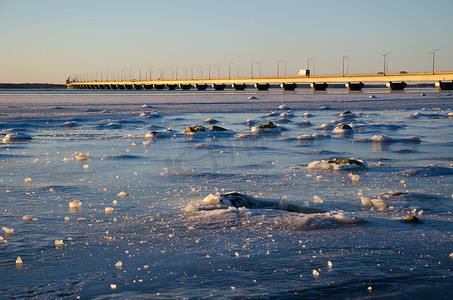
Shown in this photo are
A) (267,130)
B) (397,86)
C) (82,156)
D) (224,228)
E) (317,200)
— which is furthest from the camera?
(397,86)

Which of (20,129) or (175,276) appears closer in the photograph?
(175,276)

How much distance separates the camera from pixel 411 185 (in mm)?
8586

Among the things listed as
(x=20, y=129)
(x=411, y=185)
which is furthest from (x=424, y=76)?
(x=411, y=185)

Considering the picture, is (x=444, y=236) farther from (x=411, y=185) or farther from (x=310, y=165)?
(x=310, y=165)

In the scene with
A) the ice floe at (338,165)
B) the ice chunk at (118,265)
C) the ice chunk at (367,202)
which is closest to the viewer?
the ice chunk at (118,265)

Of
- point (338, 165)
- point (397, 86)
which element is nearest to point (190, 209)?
point (338, 165)

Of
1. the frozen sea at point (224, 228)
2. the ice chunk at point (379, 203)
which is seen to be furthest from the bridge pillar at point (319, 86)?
the ice chunk at point (379, 203)

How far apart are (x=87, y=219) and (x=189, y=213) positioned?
1.24m

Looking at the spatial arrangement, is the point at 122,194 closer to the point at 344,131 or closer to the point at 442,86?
the point at 344,131

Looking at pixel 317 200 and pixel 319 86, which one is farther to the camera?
pixel 319 86

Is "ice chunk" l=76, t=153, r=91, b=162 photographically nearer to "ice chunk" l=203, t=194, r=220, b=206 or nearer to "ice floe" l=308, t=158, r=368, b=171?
"ice floe" l=308, t=158, r=368, b=171

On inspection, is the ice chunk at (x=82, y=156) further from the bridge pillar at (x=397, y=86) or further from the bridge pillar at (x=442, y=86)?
the bridge pillar at (x=397, y=86)

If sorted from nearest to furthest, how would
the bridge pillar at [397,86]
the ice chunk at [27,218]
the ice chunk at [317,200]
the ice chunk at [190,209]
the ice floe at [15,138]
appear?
the ice chunk at [27,218]
the ice chunk at [190,209]
the ice chunk at [317,200]
the ice floe at [15,138]
the bridge pillar at [397,86]

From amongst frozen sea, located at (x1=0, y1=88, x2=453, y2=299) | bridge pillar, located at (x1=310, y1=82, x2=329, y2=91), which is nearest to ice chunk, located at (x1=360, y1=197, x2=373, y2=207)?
frozen sea, located at (x1=0, y1=88, x2=453, y2=299)
